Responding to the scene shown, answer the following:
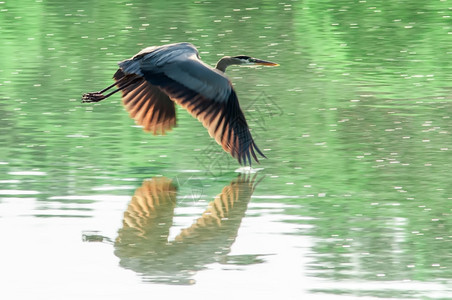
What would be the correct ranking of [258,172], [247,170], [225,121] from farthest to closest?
[247,170]
[258,172]
[225,121]

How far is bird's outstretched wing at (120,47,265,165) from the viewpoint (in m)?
9.15

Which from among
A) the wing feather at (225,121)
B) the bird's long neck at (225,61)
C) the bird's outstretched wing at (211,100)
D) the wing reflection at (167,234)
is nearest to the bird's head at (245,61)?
the bird's long neck at (225,61)

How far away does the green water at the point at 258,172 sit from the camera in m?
6.86

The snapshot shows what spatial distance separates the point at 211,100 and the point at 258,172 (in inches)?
33.2

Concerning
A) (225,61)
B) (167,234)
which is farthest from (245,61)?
(167,234)

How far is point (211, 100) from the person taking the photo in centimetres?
920

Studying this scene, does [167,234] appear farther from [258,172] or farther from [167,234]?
[258,172]

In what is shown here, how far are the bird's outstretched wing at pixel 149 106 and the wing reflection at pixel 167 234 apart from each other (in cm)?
140

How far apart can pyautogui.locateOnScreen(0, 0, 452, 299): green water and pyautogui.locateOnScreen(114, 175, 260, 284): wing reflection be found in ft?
0.08

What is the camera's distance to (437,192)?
8898 mm

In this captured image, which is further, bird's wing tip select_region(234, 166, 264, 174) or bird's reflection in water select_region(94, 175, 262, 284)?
bird's wing tip select_region(234, 166, 264, 174)

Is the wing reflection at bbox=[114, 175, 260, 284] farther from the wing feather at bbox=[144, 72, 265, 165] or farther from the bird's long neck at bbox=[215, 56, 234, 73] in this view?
the bird's long neck at bbox=[215, 56, 234, 73]

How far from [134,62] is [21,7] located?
37.1 ft

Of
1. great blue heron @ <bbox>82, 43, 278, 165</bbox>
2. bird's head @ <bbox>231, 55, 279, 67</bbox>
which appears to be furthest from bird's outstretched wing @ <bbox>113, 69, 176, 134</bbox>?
bird's head @ <bbox>231, 55, 279, 67</bbox>
